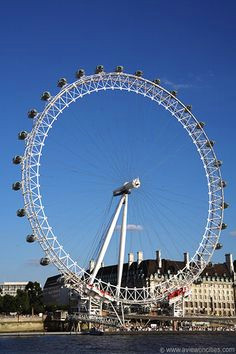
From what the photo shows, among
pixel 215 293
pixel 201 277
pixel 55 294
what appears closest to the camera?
pixel 201 277

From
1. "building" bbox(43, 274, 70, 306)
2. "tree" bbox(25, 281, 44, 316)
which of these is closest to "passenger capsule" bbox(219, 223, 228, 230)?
"tree" bbox(25, 281, 44, 316)

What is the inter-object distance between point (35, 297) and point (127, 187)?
56.1m

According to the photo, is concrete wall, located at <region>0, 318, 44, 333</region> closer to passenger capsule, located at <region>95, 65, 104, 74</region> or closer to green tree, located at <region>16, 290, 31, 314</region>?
green tree, located at <region>16, 290, 31, 314</region>

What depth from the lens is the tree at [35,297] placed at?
118 metres

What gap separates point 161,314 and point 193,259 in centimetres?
1696

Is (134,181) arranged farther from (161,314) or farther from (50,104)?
(161,314)

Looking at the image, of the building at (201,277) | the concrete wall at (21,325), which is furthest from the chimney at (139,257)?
the concrete wall at (21,325)

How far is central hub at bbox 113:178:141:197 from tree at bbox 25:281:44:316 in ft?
150

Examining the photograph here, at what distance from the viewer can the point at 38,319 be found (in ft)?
328

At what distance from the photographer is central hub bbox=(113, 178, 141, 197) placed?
74.4m

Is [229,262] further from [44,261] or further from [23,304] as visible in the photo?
[44,261]

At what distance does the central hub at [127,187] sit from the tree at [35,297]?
45.6 metres

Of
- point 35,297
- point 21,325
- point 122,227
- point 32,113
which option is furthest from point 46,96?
point 35,297

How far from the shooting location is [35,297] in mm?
122500
